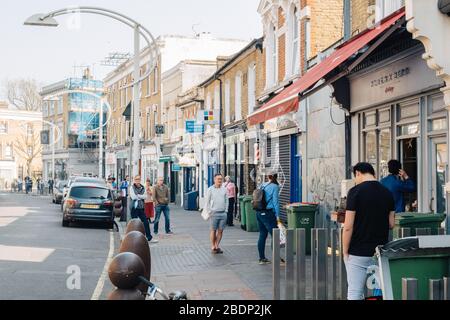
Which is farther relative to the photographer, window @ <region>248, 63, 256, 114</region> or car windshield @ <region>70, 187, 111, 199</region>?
window @ <region>248, 63, 256, 114</region>

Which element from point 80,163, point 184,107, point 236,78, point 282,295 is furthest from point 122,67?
point 282,295

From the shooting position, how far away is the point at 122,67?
52719 mm

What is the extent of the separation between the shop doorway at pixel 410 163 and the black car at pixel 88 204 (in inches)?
528

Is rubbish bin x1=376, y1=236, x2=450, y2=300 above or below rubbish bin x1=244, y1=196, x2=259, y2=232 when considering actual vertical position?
above

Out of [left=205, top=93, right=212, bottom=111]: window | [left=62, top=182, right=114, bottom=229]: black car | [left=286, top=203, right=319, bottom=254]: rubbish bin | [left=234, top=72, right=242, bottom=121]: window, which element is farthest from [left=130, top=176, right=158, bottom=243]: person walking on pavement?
[left=205, top=93, right=212, bottom=111]: window

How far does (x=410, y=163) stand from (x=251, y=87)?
14.0 metres

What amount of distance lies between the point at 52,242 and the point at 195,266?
586 cm

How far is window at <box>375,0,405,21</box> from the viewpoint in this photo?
11766 mm

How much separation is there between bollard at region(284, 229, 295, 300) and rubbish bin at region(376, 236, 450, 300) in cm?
214

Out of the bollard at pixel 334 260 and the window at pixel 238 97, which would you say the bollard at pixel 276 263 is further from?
the window at pixel 238 97

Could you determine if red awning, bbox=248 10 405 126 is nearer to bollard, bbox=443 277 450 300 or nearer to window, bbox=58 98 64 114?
bollard, bbox=443 277 450 300

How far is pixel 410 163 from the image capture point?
1089 centimetres

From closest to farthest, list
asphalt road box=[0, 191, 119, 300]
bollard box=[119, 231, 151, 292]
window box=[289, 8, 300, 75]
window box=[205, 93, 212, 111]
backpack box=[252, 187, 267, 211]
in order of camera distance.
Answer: bollard box=[119, 231, 151, 292] → asphalt road box=[0, 191, 119, 300] → backpack box=[252, 187, 267, 211] → window box=[289, 8, 300, 75] → window box=[205, 93, 212, 111]

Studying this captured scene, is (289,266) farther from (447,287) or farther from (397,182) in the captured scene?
(397,182)
